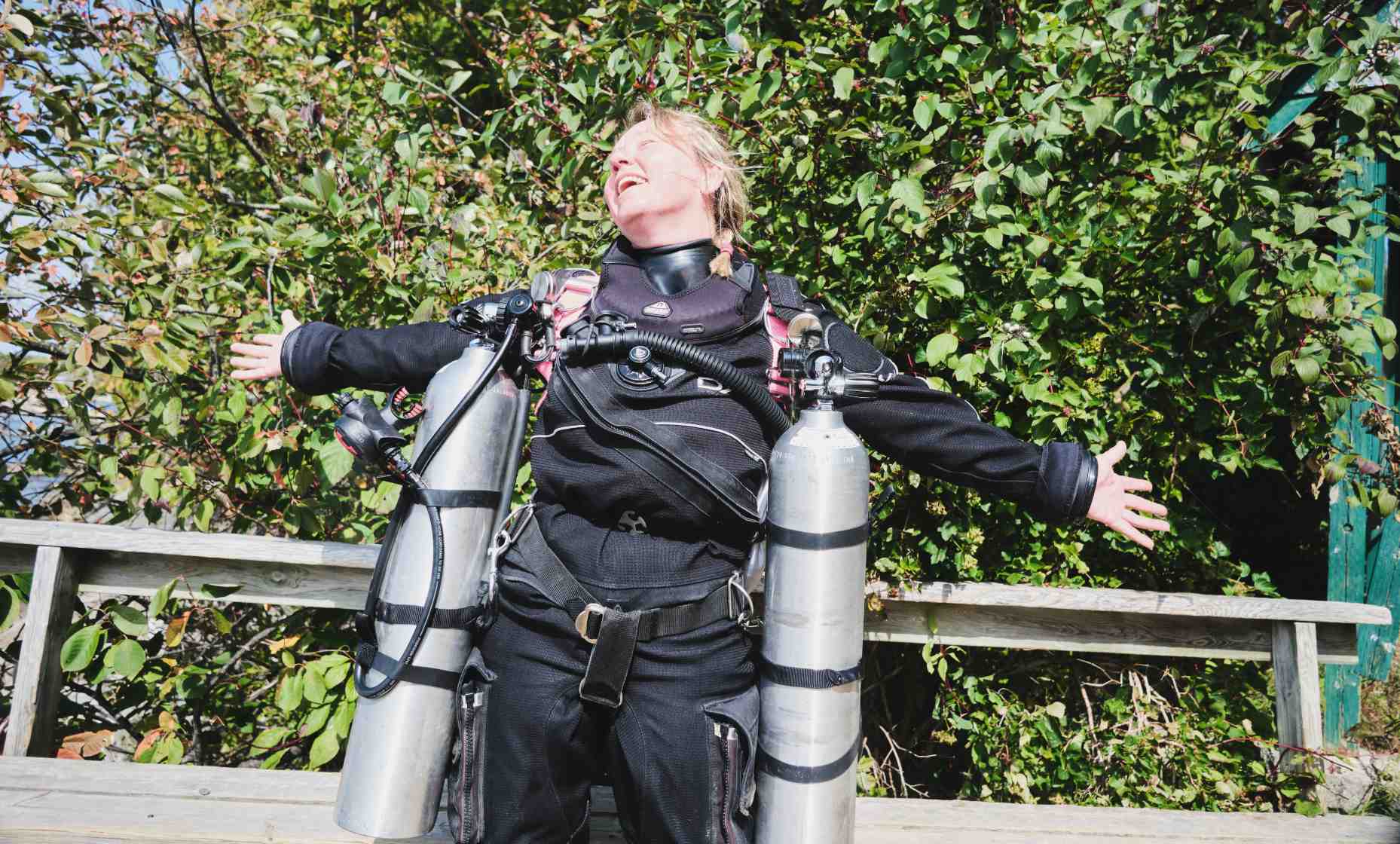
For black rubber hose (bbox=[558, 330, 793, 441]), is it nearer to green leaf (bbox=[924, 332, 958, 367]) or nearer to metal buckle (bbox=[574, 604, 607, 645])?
metal buckle (bbox=[574, 604, 607, 645])

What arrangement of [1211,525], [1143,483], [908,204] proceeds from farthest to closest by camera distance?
[1211,525] < [908,204] < [1143,483]

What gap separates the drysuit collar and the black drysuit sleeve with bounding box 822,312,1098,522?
403 mm

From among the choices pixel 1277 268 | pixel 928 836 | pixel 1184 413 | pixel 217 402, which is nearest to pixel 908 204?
pixel 1277 268

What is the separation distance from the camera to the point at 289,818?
2133 millimetres

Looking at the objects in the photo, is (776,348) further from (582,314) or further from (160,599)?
(160,599)

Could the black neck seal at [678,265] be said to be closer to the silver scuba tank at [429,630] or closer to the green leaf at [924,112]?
the silver scuba tank at [429,630]

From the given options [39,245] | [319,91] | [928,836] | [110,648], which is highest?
[319,91]

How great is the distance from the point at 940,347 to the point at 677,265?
0.87m

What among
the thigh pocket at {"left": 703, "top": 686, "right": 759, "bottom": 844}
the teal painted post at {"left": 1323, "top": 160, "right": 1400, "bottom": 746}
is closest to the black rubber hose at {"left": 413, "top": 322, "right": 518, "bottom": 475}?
the thigh pocket at {"left": 703, "top": 686, "right": 759, "bottom": 844}

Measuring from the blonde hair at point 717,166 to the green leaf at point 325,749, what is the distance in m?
1.69

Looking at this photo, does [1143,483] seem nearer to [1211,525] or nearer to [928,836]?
[928,836]

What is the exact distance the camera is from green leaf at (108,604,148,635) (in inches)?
95.5

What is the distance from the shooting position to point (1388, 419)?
7.20 feet

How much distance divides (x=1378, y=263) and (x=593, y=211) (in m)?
2.81
